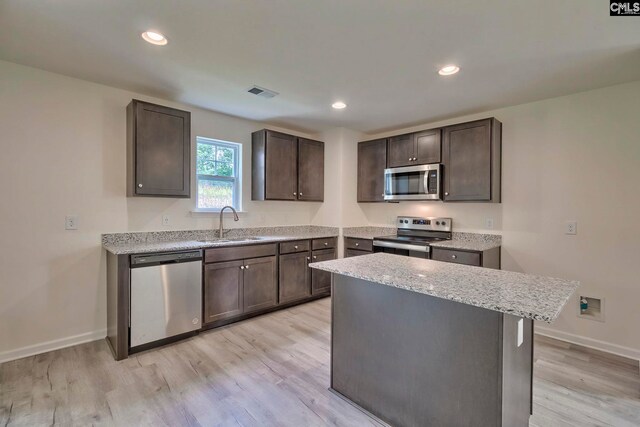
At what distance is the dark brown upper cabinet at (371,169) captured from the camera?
13.8 feet

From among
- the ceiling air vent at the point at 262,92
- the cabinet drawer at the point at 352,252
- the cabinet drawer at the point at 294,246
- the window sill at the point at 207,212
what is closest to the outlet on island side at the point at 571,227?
the cabinet drawer at the point at 352,252

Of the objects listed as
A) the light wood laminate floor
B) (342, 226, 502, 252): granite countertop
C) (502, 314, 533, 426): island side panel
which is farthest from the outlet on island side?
(502, 314, 533, 426): island side panel

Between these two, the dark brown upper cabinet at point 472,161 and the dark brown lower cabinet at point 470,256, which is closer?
the dark brown lower cabinet at point 470,256

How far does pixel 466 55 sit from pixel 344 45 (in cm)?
94

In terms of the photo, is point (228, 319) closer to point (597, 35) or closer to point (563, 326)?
point (563, 326)

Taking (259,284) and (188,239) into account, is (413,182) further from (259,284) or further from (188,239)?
(188,239)

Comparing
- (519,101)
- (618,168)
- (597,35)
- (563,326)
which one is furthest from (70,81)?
(563,326)

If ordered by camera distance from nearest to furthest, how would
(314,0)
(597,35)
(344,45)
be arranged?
(314,0) → (597,35) → (344,45)

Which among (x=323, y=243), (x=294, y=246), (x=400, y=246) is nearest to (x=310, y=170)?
(x=323, y=243)

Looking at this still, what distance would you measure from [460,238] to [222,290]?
9.52ft

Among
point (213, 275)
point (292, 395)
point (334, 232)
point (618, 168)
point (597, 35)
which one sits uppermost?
point (597, 35)

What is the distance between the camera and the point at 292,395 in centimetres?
203

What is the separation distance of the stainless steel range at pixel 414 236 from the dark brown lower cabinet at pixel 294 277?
988 millimetres

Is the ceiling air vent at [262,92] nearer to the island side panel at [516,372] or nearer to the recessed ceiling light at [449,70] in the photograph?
the recessed ceiling light at [449,70]
